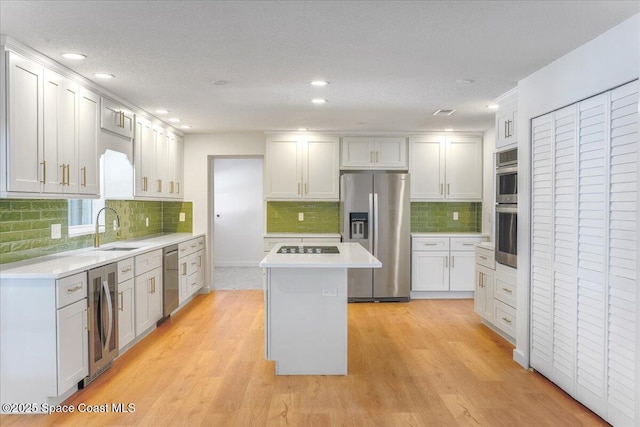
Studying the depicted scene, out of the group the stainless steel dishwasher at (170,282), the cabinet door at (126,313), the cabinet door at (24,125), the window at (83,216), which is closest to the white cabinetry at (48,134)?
the cabinet door at (24,125)

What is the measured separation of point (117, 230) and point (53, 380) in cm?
230

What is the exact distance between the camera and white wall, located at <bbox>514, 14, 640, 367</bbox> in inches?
97.5

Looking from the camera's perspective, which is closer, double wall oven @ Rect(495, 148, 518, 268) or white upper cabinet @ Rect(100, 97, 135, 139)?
double wall oven @ Rect(495, 148, 518, 268)

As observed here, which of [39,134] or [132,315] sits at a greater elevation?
[39,134]

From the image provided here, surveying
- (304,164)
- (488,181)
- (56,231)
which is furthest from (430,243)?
(56,231)

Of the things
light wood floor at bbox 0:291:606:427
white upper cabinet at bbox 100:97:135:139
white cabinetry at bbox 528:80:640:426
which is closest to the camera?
white cabinetry at bbox 528:80:640:426

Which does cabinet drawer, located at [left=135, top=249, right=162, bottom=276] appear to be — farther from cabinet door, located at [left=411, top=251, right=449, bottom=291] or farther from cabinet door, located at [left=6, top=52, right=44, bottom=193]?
cabinet door, located at [left=411, top=251, right=449, bottom=291]

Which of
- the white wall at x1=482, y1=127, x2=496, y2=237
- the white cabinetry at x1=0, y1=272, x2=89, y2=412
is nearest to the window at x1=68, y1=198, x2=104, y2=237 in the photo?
the white cabinetry at x1=0, y1=272, x2=89, y2=412

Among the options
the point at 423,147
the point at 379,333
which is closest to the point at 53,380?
the point at 379,333

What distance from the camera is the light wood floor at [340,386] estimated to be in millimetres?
2703

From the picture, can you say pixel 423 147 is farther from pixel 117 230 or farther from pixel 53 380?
pixel 53 380

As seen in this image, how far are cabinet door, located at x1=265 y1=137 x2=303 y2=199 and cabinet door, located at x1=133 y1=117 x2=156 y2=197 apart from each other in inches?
63.3

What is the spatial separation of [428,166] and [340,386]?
12.6 feet

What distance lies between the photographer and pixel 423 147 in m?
6.25
